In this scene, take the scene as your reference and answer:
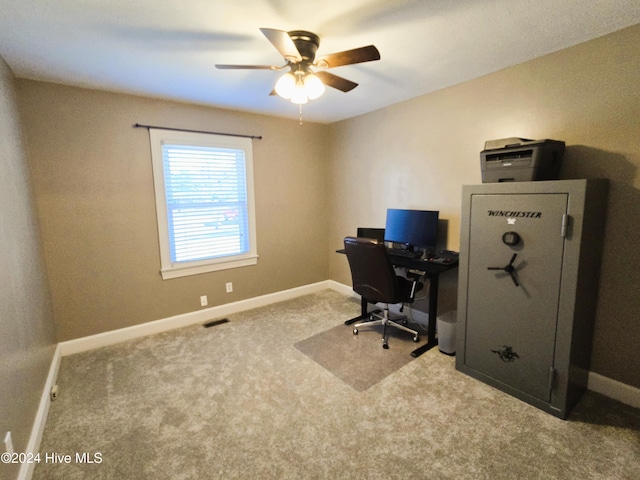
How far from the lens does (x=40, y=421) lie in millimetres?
1862

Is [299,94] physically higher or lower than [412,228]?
higher

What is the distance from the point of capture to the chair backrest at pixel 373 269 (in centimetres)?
260

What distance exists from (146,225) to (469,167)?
3.21 meters

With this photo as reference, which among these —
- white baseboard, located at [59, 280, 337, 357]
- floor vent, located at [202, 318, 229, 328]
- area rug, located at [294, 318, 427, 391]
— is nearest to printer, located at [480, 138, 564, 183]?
area rug, located at [294, 318, 427, 391]

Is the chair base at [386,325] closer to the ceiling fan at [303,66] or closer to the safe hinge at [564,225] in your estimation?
the safe hinge at [564,225]

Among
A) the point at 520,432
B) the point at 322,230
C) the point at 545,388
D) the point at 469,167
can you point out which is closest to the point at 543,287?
the point at 545,388

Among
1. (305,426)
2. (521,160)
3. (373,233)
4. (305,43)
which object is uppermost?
(305,43)

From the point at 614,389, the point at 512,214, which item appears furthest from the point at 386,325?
the point at 614,389

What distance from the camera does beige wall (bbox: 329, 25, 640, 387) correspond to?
1.96 metres

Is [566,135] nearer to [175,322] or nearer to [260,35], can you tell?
[260,35]

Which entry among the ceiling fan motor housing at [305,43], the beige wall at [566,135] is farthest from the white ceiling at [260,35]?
the beige wall at [566,135]

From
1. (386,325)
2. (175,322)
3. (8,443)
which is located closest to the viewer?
(8,443)

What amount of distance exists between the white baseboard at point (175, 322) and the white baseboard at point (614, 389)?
10.1ft

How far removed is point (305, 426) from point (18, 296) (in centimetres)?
186
